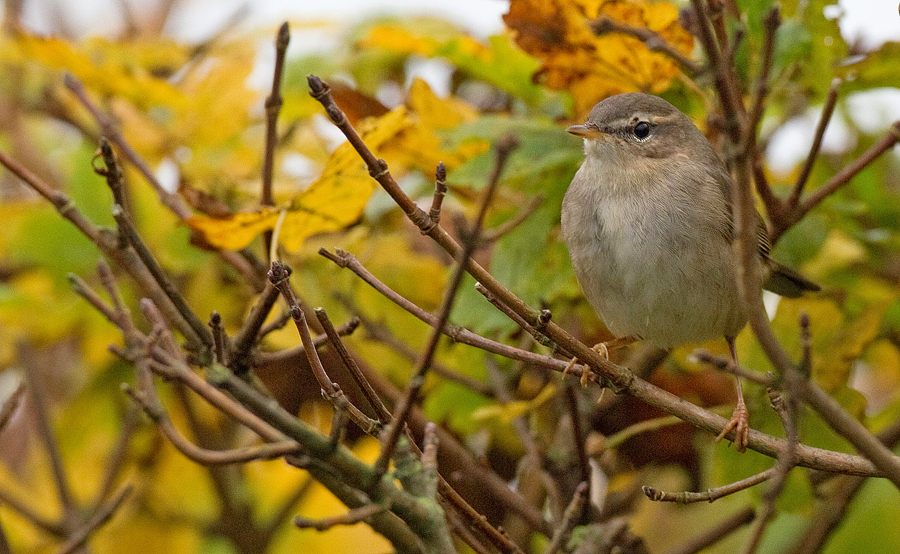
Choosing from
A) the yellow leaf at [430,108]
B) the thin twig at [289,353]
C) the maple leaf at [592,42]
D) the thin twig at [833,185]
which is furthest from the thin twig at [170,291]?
the thin twig at [833,185]

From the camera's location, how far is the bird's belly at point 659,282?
2.44 m

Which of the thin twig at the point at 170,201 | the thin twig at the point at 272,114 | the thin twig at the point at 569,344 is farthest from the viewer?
the thin twig at the point at 170,201

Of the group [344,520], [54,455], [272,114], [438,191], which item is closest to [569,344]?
[438,191]

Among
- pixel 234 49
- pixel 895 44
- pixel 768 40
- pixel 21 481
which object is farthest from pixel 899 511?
pixel 21 481

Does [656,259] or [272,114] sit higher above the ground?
[656,259]

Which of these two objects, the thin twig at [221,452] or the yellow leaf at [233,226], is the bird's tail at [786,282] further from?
the thin twig at [221,452]

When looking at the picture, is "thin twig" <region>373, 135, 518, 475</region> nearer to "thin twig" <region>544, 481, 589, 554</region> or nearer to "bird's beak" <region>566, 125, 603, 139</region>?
"thin twig" <region>544, 481, 589, 554</region>

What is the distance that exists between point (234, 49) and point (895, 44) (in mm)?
2225

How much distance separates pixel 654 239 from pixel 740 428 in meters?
0.66

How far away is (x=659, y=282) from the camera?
2.44 m

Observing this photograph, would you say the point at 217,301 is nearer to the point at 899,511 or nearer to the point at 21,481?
the point at 21,481

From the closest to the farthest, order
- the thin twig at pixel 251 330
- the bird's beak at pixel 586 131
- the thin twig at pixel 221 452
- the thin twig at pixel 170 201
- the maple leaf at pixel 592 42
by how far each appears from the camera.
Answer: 1. the thin twig at pixel 221 452
2. the thin twig at pixel 251 330
3. the maple leaf at pixel 592 42
4. the thin twig at pixel 170 201
5. the bird's beak at pixel 586 131

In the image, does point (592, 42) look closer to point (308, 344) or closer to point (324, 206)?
point (324, 206)

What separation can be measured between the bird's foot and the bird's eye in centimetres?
84
